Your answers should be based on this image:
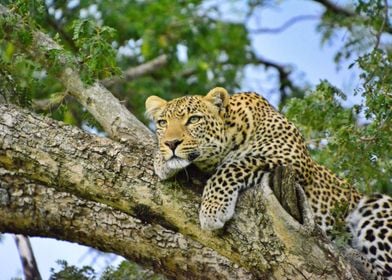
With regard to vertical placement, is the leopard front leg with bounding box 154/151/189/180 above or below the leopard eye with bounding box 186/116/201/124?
below

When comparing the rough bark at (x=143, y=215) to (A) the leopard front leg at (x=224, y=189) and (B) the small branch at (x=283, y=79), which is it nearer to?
(A) the leopard front leg at (x=224, y=189)

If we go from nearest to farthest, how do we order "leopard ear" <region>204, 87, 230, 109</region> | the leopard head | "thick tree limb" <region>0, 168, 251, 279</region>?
"thick tree limb" <region>0, 168, 251, 279</region> → the leopard head → "leopard ear" <region>204, 87, 230, 109</region>

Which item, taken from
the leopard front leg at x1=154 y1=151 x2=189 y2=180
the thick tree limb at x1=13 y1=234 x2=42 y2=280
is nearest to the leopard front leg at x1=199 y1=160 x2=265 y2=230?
the leopard front leg at x1=154 y1=151 x2=189 y2=180

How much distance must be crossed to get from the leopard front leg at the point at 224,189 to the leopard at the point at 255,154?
1cm

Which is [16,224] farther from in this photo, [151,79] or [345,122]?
[151,79]

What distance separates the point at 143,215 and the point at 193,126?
169cm

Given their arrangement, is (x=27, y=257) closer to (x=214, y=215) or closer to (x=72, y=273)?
(x=72, y=273)

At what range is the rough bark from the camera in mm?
7867

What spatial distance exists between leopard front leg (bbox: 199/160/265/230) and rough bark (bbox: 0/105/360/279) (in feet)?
0.34

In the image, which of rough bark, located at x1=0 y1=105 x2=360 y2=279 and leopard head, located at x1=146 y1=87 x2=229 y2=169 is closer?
rough bark, located at x1=0 y1=105 x2=360 y2=279

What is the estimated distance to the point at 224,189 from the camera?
8.62m

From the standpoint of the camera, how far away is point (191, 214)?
8.30 meters

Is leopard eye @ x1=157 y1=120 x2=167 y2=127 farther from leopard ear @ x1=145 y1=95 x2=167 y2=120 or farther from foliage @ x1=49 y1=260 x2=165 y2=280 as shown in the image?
foliage @ x1=49 y1=260 x2=165 y2=280

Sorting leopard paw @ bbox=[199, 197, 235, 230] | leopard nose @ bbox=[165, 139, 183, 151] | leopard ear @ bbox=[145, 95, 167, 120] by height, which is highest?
leopard ear @ bbox=[145, 95, 167, 120]
